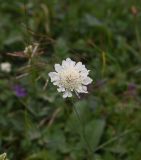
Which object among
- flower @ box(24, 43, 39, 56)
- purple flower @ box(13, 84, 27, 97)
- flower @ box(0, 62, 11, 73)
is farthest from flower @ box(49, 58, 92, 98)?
flower @ box(0, 62, 11, 73)

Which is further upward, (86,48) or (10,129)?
(86,48)

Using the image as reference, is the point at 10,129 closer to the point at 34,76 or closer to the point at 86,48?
the point at 34,76

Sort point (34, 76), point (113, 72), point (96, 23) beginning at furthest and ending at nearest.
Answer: point (96, 23), point (113, 72), point (34, 76)

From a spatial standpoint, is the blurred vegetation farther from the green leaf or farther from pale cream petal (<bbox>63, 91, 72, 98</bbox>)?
pale cream petal (<bbox>63, 91, 72, 98</bbox>)

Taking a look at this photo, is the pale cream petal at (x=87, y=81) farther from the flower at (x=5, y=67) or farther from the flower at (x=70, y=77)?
the flower at (x=5, y=67)

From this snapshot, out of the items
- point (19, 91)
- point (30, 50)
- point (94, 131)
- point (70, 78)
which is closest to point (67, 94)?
point (70, 78)

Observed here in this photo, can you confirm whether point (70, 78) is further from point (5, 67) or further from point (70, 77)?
point (5, 67)

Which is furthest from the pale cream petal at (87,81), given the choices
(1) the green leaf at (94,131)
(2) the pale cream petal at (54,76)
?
(1) the green leaf at (94,131)

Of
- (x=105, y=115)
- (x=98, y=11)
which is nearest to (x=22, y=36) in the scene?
(x=98, y=11)
